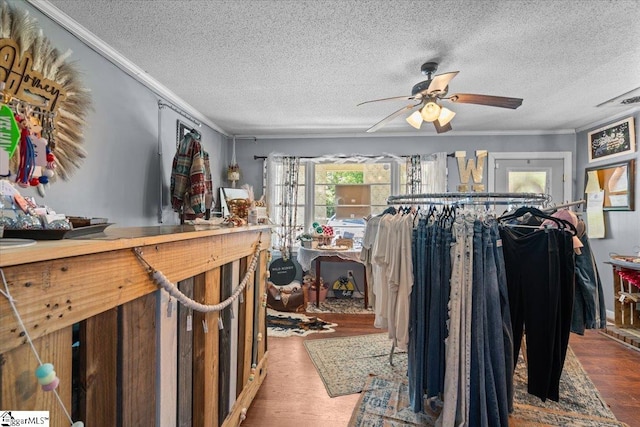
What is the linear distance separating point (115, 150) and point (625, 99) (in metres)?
4.63

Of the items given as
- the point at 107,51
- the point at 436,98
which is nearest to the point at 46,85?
the point at 107,51

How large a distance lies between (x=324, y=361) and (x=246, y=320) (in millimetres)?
1065

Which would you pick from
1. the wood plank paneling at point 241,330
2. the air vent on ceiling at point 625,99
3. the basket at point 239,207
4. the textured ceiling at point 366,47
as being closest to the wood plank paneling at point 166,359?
the wood plank paneling at point 241,330

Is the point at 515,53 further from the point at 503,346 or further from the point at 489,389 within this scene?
the point at 489,389

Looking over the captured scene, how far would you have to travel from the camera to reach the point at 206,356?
4.24 ft

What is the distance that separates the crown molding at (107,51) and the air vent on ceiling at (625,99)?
170 inches

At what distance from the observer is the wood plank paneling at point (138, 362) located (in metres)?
0.83

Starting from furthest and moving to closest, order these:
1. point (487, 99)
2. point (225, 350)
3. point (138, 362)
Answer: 1. point (487, 99)
2. point (225, 350)
3. point (138, 362)

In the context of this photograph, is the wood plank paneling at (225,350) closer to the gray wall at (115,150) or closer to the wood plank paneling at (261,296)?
the wood plank paneling at (261,296)

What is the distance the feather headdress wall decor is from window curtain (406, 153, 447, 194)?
3.70 metres

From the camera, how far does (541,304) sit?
5.45ft

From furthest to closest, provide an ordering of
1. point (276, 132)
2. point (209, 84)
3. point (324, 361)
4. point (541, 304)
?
point (276, 132), point (209, 84), point (324, 361), point (541, 304)

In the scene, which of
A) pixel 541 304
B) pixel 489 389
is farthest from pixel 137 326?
pixel 541 304

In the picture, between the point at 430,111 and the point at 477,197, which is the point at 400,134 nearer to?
the point at 430,111
